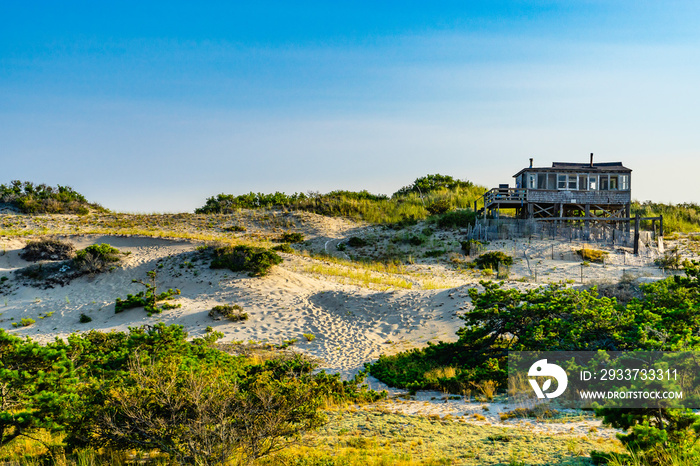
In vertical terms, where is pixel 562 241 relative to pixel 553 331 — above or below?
above

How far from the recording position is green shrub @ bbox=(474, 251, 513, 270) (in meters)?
27.2

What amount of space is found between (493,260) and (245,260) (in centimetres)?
1356

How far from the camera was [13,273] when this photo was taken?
22.9 m

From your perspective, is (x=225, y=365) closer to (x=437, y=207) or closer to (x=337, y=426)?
(x=337, y=426)

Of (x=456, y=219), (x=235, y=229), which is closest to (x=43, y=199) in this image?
(x=235, y=229)

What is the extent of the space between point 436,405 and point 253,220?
102ft

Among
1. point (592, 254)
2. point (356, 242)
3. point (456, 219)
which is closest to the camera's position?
Result: point (592, 254)

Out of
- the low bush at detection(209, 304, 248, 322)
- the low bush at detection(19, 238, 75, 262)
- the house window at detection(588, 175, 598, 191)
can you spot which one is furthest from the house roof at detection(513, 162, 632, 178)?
the low bush at detection(19, 238, 75, 262)

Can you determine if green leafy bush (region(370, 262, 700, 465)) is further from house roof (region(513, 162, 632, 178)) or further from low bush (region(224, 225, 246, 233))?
low bush (region(224, 225, 246, 233))

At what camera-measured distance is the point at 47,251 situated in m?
25.4

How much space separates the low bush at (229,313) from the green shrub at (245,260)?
3.44 m

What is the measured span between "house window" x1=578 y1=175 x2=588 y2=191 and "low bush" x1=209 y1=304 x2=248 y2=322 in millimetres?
26886

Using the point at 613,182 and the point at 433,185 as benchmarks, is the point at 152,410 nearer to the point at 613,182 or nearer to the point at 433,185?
the point at 613,182

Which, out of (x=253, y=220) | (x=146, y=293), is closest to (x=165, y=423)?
(x=146, y=293)
